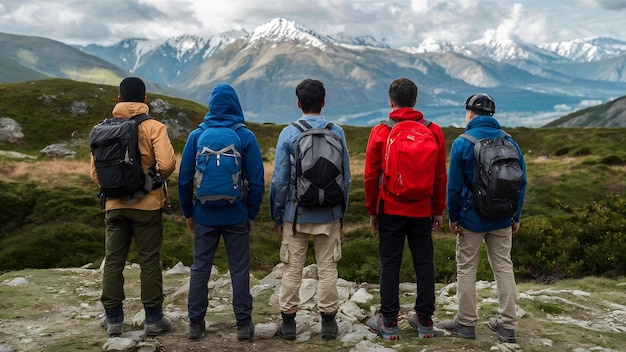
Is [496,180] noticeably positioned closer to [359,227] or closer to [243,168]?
[243,168]

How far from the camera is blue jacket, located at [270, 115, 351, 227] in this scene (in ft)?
25.7

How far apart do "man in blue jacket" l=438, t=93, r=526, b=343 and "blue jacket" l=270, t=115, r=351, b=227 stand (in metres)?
1.92

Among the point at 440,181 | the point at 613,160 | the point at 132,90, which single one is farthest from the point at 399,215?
the point at 613,160

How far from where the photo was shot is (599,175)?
38312 millimetres

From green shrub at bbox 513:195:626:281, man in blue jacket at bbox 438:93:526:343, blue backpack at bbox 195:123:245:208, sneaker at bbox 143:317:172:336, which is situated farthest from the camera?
green shrub at bbox 513:195:626:281

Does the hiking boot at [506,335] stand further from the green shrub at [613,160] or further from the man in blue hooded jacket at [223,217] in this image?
the green shrub at [613,160]

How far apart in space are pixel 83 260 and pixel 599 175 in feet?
126

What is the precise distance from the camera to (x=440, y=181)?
7.99m

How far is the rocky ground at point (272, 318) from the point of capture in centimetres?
777

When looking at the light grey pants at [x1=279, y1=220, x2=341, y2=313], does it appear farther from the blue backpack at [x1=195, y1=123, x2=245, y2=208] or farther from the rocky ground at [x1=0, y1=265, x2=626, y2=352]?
the blue backpack at [x1=195, y1=123, x2=245, y2=208]

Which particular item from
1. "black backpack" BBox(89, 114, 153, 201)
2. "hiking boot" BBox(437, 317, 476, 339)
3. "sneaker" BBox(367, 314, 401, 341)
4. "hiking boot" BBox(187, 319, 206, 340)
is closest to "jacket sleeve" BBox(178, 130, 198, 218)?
"black backpack" BBox(89, 114, 153, 201)

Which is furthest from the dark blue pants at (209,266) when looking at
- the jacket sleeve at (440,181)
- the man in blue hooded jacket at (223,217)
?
the jacket sleeve at (440,181)

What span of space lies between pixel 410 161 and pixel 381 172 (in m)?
0.74

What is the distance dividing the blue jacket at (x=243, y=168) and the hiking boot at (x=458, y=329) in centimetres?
414
